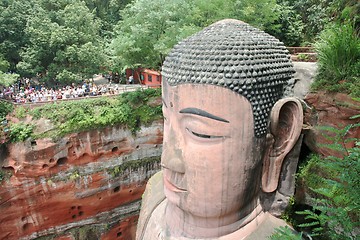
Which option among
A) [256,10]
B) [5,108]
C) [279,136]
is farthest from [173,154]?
[5,108]

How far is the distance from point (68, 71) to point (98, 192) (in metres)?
6.97

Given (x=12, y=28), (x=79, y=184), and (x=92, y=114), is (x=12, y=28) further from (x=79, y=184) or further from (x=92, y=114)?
(x=79, y=184)

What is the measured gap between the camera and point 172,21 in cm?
1250

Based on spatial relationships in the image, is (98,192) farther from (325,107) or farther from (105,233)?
(325,107)

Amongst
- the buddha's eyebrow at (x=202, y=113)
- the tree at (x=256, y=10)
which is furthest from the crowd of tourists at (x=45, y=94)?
the buddha's eyebrow at (x=202, y=113)

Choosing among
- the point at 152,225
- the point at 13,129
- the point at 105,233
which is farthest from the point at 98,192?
the point at 152,225

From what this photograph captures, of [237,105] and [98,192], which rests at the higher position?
[237,105]

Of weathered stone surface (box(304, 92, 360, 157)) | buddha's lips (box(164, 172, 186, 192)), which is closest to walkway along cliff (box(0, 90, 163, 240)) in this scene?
buddha's lips (box(164, 172, 186, 192))

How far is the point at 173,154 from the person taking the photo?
3193mm

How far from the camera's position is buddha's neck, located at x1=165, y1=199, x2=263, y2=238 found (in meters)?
3.31

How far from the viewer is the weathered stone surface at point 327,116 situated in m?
3.17

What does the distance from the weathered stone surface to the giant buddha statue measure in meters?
0.40

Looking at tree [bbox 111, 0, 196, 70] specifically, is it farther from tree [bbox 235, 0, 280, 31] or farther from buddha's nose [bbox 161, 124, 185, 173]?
buddha's nose [bbox 161, 124, 185, 173]

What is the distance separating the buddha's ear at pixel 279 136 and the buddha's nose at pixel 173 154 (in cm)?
96
